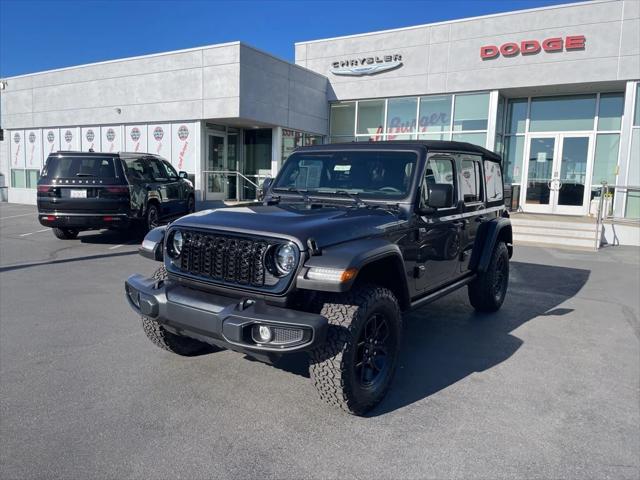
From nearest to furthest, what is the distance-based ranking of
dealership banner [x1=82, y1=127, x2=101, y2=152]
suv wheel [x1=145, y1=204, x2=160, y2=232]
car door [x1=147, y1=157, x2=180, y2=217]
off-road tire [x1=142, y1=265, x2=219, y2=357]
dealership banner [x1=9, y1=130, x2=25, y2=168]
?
off-road tire [x1=142, y1=265, x2=219, y2=357] → suv wheel [x1=145, y1=204, x2=160, y2=232] → car door [x1=147, y1=157, x2=180, y2=217] → dealership banner [x1=82, y1=127, x2=101, y2=152] → dealership banner [x1=9, y1=130, x2=25, y2=168]

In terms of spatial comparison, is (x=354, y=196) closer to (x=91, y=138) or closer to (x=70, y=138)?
(x=91, y=138)

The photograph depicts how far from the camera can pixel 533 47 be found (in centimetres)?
1545

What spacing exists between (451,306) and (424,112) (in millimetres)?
13200

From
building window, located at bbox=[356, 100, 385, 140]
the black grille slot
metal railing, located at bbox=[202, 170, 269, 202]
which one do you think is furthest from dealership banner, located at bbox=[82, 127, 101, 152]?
the black grille slot

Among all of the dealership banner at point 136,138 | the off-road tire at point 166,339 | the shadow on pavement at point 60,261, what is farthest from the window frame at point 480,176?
the dealership banner at point 136,138

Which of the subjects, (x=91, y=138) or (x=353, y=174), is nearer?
(x=353, y=174)

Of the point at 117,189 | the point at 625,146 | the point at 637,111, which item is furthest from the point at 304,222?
the point at 637,111

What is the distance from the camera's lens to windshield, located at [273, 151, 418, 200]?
4.15 metres

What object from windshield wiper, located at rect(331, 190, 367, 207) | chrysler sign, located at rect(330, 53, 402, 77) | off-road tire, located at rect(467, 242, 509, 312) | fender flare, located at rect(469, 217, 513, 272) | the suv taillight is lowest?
off-road tire, located at rect(467, 242, 509, 312)

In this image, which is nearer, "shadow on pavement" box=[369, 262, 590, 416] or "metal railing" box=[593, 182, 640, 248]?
"shadow on pavement" box=[369, 262, 590, 416]

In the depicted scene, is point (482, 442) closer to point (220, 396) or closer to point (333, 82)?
point (220, 396)

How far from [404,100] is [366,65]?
203cm

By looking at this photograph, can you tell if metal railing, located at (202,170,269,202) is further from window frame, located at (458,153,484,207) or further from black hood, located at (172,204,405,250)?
black hood, located at (172,204,405,250)

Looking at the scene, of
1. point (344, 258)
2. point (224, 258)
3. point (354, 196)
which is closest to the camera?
point (344, 258)
